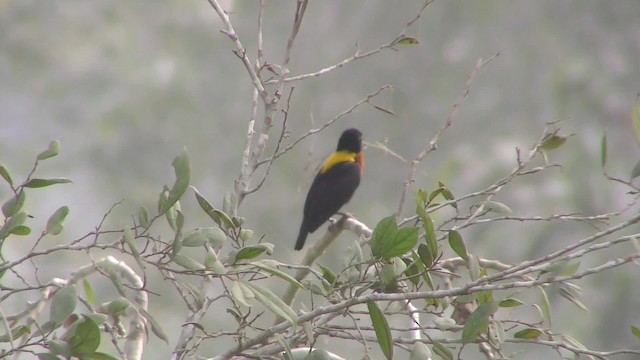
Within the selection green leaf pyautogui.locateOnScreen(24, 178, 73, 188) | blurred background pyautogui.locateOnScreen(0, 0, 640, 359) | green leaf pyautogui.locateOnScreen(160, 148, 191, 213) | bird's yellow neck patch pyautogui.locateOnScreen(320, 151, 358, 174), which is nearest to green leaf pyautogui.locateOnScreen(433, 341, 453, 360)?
green leaf pyautogui.locateOnScreen(160, 148, 191, 213)

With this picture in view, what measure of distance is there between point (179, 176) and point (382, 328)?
0.98 ft

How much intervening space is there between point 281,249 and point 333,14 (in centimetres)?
104

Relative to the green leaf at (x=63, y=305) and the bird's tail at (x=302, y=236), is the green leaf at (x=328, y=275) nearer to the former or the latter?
the green leaf at (x=63, y=305)

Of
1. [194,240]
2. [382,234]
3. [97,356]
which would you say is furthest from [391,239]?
[97,356]

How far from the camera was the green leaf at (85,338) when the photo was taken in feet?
2.74

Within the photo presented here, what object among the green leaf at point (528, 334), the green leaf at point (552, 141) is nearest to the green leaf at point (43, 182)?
the green leaf at point (528, 334)

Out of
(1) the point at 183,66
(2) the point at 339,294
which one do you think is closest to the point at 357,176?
(1) the point at 183,66

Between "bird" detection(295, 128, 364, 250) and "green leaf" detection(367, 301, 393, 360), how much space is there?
7.11 feet

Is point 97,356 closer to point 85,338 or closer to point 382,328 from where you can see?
point 85,338

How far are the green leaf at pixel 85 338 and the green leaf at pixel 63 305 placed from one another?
0.08m

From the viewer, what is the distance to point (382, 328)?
3.03 ft

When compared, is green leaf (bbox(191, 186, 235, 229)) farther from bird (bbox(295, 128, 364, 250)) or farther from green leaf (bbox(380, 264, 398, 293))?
bird (bbox(295, 128, 364, 250))

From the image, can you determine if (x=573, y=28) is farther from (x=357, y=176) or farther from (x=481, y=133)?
(x=357, y=176)

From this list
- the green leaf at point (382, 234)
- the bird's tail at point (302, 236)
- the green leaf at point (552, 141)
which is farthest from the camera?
the bird's tail at point (302, 236)
